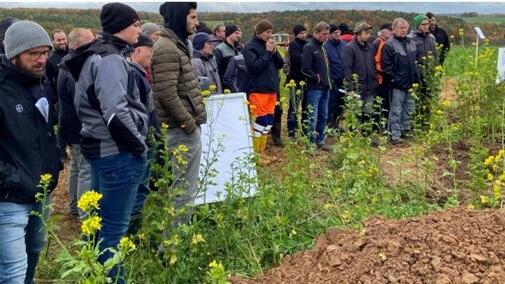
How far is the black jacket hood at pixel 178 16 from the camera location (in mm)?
4191

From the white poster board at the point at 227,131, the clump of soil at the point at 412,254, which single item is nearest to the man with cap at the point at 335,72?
the white poster board at the point at 227,131

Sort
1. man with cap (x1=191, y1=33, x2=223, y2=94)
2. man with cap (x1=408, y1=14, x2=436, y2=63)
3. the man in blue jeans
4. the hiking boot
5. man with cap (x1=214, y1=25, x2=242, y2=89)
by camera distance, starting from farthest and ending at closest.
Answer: man with cap (x1=408, y1=14, x2=436, y2=63) < the hiking boot < the man in blue jeans < man with cap (x1=214, y1=25, x2=242, y2=89) < man with cap (x1=191, y1=33, x2=223, y2=94)

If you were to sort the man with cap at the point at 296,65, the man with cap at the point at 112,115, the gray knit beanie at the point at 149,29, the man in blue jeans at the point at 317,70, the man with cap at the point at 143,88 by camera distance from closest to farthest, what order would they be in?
1. the man with cap at the point at 112,115
2. the man with cap at the point at 143,88
3. the gray knit beanie at the point at 149,29
4. the man in blue jeans at the point at 317,70
5. the man with cap at the point at 296,65

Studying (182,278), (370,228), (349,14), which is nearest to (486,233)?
(370,228)

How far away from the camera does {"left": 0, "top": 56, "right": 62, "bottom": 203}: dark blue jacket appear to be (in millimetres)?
3108

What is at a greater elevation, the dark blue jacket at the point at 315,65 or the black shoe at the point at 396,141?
the dark blue jacket at the point at 315,65

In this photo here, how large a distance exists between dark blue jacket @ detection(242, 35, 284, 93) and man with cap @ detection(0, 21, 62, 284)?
404 centimetres

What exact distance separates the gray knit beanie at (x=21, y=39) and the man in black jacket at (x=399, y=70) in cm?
591

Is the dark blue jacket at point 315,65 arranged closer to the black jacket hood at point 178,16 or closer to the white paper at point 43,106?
the black jacket hood at point 178,16

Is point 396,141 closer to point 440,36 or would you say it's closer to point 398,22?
point 398,22

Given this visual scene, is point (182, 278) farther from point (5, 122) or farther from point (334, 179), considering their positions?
point (334, 179)

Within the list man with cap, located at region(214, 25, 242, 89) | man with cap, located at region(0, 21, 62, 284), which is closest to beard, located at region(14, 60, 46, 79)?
man with cap, located at region(0, 21, 62, 284)

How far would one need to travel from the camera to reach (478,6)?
9.34m

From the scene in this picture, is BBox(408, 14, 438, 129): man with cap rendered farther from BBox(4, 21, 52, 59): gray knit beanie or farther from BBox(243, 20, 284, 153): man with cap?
BBox(4, 21, 52, 59): gray knit beanie
